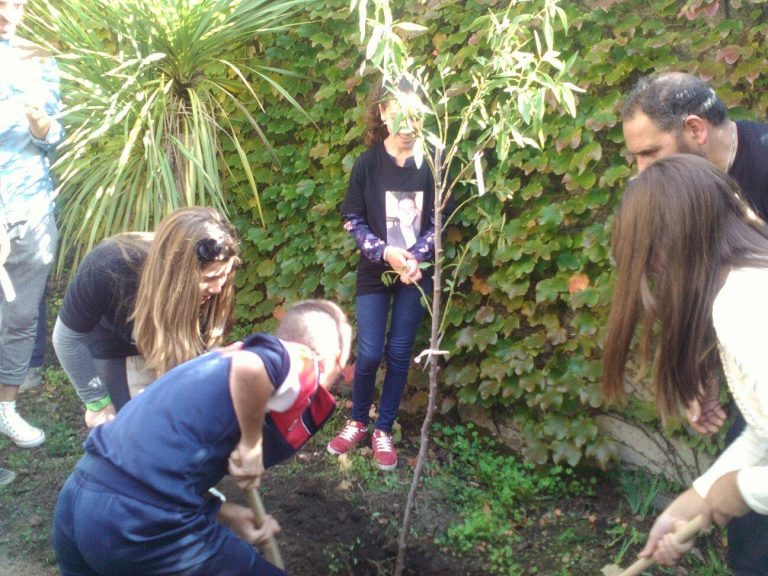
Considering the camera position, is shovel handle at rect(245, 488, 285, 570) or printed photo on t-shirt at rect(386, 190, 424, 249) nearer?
shovel handle at rect(245, 488, 285, 570)

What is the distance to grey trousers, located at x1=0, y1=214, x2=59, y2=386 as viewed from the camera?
4039 millimetres

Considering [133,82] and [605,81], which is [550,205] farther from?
[133,82]

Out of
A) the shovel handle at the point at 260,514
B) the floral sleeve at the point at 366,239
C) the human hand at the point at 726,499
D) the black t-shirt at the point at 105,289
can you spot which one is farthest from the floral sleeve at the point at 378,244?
the human hand at the point at 726,499

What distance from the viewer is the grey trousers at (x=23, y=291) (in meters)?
4.04

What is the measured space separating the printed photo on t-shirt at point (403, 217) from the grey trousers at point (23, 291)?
175 cm

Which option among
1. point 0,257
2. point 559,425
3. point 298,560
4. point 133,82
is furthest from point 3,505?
point 559,425

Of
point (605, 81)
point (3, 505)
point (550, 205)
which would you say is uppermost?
point (605, 81)

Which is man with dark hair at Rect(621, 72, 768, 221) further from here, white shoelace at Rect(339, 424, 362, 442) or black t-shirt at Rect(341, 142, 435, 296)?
white shoelace at Rect(339, 424, 362, 442)

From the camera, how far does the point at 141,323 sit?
8.58 ft

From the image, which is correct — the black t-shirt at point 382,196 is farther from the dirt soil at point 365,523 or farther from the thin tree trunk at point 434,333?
the dirt soil at point 365,523

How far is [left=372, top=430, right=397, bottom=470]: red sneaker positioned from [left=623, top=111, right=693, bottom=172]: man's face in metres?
1.86

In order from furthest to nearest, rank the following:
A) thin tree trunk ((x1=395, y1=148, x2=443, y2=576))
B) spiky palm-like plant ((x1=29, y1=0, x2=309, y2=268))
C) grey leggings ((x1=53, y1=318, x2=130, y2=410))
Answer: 1. spiky palm-like plant ((x1=29, y1=0, x2=309, y2=268))
2. grey leggings ((x1=53, y1=318, x2=130, y2=410))
3. thin tree trunk ((x1=395, y1=148, x2=443, y2=576))

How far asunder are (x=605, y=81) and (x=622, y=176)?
402 mm

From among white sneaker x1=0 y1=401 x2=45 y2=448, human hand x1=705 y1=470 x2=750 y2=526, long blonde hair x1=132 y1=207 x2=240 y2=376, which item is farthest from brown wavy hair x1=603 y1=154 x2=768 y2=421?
white sneaker x1=0 y1=401 x2=45 y2=448
